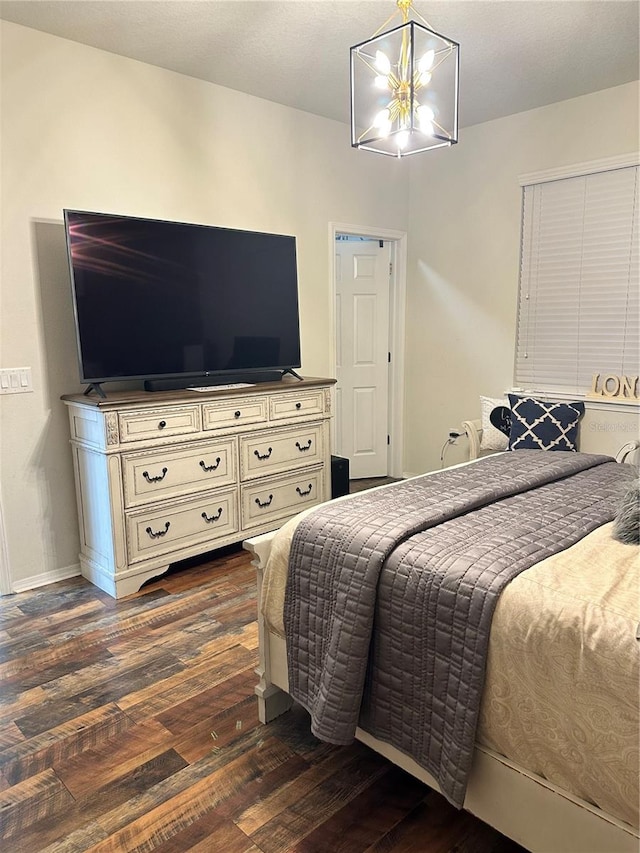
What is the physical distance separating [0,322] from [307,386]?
1.76 metres

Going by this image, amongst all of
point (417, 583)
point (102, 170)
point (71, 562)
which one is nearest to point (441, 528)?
point (417, 583)

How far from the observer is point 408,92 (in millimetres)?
2148

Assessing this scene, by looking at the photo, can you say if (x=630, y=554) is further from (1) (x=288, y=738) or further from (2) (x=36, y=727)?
(2) (x=36, y=727)

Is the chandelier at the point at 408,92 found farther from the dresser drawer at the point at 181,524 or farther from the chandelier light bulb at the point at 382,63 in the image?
the dresser drawer at the point at 181,524

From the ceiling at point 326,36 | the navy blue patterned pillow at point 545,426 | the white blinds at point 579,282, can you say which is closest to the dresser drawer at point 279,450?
the navy blue patterned pillow at point 545,426

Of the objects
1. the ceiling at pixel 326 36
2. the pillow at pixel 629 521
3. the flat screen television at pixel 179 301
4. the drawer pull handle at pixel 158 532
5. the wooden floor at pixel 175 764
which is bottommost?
the wooden floor at pixel 175 764

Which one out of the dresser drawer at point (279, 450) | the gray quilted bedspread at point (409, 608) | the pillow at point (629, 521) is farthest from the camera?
the dresser drawer at point (279, 450)

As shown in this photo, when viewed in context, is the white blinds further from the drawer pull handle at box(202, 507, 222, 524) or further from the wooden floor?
the wooden floor

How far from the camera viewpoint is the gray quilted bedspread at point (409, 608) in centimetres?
146

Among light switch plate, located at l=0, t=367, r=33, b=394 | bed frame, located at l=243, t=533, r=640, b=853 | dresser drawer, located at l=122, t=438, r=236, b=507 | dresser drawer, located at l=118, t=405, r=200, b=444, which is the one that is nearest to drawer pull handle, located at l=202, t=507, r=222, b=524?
dresser drawer, located at l=122, t=438, r=236, b=507

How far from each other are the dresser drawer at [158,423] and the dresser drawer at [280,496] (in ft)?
1.83

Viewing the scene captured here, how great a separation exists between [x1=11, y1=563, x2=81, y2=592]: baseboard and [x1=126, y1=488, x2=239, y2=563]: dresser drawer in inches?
19.6

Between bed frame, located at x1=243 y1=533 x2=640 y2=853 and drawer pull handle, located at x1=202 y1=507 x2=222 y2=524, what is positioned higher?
drawer pull handle, located at x1=202 y1=507 x2=222 y2=524

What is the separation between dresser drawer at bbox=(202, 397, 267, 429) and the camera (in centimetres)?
325
